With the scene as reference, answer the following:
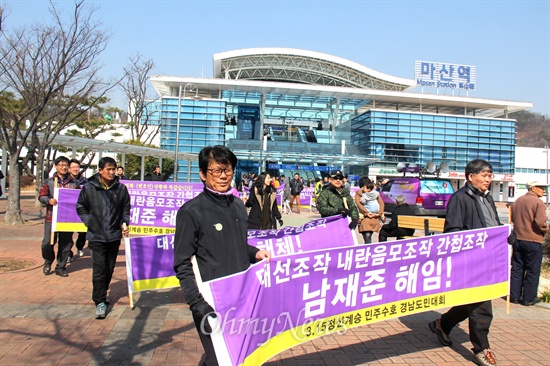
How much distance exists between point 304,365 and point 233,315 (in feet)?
5.16

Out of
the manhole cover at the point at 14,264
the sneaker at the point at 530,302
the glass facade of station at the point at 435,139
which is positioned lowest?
the sneaker at the point at 530,302

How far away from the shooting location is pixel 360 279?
3723mm

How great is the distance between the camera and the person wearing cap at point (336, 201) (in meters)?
6.95

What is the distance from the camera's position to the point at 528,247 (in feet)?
20.7

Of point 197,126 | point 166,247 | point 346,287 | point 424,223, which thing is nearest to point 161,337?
point 166,247

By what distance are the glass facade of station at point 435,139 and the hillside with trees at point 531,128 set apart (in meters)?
50.1

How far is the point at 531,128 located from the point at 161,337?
115 m

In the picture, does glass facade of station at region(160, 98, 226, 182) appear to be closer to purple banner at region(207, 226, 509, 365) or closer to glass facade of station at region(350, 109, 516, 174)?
glass facade of station at region(350, 109, 516, 174)

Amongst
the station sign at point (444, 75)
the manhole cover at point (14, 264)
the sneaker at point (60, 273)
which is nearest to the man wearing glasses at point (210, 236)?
the sneaker at point (60, 273)

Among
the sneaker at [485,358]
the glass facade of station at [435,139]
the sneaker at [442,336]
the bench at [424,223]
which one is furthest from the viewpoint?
the glass facade of station at [435,139]

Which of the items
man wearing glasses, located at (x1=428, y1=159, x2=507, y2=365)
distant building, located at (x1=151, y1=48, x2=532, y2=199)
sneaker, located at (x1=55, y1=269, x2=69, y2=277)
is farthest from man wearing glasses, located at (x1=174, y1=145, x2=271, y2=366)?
distant building, located at (x1=151, y1=48, x2=532, y2=199)

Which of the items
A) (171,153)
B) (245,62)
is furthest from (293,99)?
(171,153)

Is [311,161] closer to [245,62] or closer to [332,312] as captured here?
[245,62]

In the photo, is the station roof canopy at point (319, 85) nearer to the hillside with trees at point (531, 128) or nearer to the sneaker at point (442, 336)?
the sneaker at point (442, 336)
